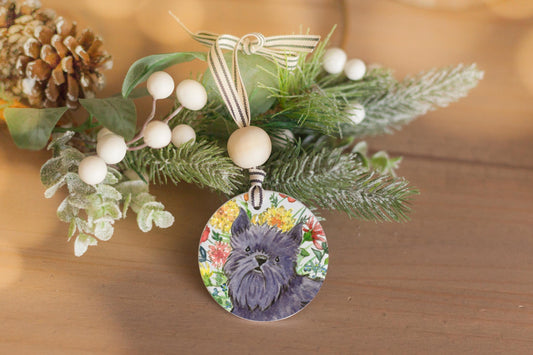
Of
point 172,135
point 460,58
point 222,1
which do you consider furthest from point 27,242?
point 460,58

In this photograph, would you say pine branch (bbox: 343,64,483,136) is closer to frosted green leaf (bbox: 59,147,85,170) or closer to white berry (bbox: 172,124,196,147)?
white berry (bbox: 172,124,196,147)

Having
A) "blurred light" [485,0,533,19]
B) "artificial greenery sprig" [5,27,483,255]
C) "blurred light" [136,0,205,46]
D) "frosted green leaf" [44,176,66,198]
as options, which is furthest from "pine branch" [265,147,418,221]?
"blurred light" [485,0,533,19]

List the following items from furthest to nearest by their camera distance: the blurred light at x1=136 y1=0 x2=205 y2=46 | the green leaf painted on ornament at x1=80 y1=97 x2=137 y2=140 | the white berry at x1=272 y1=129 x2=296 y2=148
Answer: the blurred light at x1=136 y1=0 x2=205 y2=46 < the white berry at x1=272 y1=129 x2=296 y2=148 < the green leaf painted on ornament at x1=80 y1=97 x2=137 y2=140

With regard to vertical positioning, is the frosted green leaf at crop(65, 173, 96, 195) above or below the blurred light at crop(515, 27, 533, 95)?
below

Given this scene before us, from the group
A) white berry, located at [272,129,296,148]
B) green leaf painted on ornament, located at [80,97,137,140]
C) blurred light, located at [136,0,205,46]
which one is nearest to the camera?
green leaf painted on ornament, located at [80,97,137,140]

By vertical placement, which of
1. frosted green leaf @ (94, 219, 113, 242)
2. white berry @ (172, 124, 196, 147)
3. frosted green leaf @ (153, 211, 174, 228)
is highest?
white berry @ (172, 124, 196, 147)

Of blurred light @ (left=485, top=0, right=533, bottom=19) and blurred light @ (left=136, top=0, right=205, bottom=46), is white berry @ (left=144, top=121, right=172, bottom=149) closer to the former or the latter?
blurred light @ (left=136, top=0, right=205, bottom=46)

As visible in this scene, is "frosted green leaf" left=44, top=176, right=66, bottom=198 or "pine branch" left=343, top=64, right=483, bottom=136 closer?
"frosted green leaf" left=44, top=176, right=66, bottom=198

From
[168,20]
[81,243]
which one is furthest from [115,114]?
[168,20]
